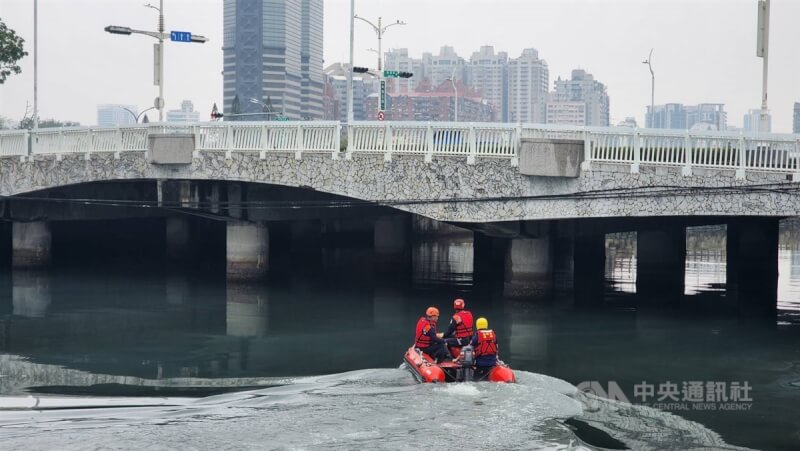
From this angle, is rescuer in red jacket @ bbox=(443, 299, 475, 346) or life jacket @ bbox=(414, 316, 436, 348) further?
rescuer in red jacket @ bbox=(443, 299, 475, 346)

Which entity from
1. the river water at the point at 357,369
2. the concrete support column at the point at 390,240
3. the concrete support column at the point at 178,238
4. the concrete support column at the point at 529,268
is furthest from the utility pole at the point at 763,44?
the concrete support column at the point at 178,238

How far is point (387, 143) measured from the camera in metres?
40.7

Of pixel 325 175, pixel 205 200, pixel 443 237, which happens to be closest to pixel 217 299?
pixel 205 200

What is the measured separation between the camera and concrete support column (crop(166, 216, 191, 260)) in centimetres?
6106

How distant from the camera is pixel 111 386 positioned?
2616 cm

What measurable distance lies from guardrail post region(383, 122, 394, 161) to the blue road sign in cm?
1217

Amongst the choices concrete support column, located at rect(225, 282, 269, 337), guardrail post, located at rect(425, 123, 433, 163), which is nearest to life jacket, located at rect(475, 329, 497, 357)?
concrete support column, located at rect(225, 282, 269, 337)

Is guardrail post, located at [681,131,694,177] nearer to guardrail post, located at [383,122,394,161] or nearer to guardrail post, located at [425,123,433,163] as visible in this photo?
guardrail post, located at [425,123,433,163]

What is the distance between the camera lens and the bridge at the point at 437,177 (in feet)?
114

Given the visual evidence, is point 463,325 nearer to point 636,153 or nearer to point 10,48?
point 636,153

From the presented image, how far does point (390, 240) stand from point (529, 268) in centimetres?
1346

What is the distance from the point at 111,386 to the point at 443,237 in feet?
206

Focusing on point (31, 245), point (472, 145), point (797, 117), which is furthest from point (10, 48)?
point (797, 117)

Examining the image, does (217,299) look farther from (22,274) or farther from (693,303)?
(693,303)
